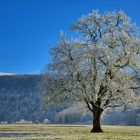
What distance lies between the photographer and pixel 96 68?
57625 millimetres

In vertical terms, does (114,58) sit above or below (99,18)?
below

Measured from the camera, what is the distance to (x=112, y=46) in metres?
59.5

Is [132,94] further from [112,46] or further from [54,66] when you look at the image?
[54,66]

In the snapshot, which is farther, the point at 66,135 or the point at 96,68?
the point at 96,68

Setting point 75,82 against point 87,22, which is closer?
point 75,82

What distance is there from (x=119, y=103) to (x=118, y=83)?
11.7 ft

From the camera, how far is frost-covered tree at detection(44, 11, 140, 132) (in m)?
57.1

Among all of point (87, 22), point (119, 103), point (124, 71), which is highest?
point (87, 22)

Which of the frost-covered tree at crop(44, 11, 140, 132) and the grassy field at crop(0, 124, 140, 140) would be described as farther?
the frost-covered tree at crop(44, 11, 140, 132)

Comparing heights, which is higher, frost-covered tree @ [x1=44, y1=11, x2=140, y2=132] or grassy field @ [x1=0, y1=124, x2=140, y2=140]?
frost-covered tree @ [x1=44, y1=11, x2=140, y2=132]

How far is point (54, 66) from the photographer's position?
5888cm

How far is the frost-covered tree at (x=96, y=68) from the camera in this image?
187ft

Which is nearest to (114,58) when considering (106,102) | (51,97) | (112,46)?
(112,46)

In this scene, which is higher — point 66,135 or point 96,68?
point 96,68
